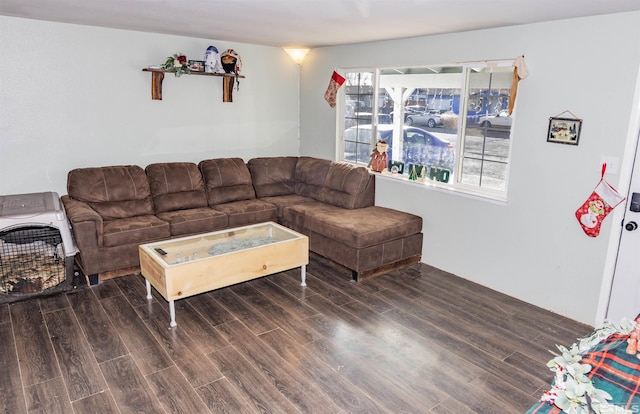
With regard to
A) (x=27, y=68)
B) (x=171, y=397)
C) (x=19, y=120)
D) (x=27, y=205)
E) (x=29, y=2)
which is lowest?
(x=171, y=397)

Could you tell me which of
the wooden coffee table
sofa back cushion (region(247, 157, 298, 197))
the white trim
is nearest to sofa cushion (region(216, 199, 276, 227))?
sofa back cushion (region(247, 157, 298, 197))

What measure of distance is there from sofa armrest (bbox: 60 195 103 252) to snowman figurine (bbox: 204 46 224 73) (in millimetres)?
2101

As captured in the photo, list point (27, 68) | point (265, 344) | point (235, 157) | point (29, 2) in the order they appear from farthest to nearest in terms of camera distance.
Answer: point (235, 157), point (27, 68), point (29, 2), point (265, 344)

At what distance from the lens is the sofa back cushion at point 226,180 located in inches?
199

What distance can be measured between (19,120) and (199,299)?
249cm

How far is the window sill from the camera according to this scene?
12.8 ft

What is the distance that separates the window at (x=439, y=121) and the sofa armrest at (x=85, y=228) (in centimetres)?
303

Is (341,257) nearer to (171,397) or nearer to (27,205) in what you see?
(171,397)

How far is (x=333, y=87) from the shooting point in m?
5.39

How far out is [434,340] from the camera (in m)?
3.13

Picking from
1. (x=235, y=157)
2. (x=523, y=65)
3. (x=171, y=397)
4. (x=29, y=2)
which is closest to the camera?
(x=171, y=397)

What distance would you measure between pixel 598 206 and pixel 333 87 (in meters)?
3.25

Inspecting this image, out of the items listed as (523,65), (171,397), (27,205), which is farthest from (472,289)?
(27,205)

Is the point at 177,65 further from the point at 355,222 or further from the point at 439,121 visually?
the point at 439,121
